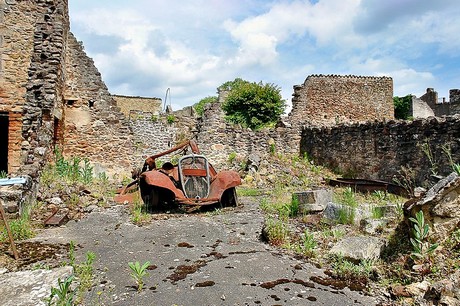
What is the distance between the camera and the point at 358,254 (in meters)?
4.36

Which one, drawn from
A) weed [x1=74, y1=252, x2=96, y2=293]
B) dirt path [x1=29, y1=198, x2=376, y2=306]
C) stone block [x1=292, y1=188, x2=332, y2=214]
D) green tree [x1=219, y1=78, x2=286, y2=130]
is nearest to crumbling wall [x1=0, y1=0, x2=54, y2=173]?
dirt path [x1=29, y1=198, x2=376, y2=306]

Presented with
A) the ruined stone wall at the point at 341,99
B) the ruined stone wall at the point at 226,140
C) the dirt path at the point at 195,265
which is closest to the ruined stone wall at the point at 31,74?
the dirt path at the point at 195,265

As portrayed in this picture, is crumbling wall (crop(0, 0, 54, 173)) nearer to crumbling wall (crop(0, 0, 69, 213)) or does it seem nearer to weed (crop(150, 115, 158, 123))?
crumbling wall (crop(0, 0, 69, 213))

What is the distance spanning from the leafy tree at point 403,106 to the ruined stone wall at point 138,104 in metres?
20.5

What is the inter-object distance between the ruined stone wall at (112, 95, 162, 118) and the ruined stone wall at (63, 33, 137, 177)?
1999 cm

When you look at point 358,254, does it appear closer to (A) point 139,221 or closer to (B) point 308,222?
(B) point 308,222

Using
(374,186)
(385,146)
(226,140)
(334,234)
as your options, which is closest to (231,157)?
(226,140)

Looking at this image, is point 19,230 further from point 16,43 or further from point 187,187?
point 16,43

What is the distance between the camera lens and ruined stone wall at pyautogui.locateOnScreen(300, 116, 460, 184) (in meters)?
10.1

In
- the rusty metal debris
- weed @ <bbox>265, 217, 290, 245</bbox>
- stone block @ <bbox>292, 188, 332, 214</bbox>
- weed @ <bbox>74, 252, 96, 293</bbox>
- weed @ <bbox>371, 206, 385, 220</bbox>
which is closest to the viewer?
weed @ <bbox>74, 252, 96, 293</bbox>

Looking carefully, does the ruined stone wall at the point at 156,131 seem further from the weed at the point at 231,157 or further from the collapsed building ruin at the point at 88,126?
the weed at the point at 231,157

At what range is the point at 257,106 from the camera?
25.7m

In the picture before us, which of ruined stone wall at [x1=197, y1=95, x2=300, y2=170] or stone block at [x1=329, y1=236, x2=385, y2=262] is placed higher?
ruined stone wall at [x1=197, y1=95, x2=300, y2=170]

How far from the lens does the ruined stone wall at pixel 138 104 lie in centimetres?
3359
